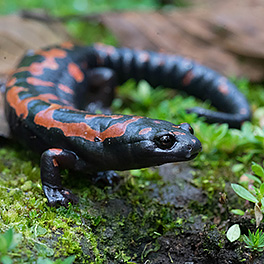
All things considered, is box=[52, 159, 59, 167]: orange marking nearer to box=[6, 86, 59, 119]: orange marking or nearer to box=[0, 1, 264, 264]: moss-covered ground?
box=[0, 1, 264, 264]: moss-covered ground

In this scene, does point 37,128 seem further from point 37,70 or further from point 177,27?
point 177,27

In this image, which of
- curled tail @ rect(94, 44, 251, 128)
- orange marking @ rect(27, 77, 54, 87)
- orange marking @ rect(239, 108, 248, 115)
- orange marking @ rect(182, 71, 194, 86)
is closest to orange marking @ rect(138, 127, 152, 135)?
orange marking @ rect(27, 77, 54, 87)

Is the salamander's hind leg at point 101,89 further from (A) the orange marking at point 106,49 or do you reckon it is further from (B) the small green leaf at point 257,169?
(B) the small green leaf at point 257,169

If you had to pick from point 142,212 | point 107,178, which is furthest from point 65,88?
point 142,212

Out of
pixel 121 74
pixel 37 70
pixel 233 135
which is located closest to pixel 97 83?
pixel 121 74

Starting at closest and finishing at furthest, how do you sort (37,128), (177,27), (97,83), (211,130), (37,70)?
(37,128), (211,130), (37,70), (97,83), (177,27)

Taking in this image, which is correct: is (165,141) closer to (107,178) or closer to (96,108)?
(107,178)
